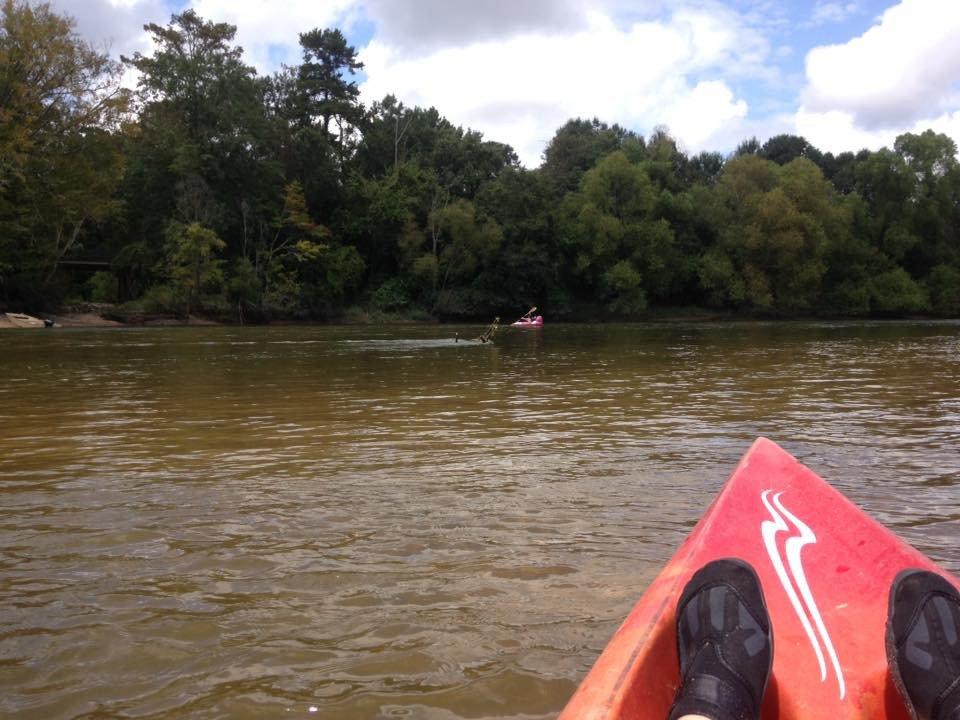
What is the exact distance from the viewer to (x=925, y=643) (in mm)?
2367

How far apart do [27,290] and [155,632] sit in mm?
43113

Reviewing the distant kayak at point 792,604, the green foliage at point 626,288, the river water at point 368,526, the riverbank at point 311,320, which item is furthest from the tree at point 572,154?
the distant kayak at point 792,604

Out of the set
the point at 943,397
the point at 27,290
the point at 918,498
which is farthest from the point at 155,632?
the point at 27,290

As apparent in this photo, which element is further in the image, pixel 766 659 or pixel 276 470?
pixel 276 470

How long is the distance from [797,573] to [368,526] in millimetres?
2505

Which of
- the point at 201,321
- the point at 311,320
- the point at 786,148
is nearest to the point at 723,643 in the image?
the point at 201,321

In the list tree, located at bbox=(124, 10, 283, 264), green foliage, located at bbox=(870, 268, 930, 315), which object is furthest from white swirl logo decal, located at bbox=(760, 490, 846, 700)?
green foliage, located at bbox=(870, 268, 930, 315)

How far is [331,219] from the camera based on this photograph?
54531 mm

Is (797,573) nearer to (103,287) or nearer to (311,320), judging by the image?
(311,320)

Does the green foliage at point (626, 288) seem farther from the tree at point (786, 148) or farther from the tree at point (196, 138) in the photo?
the tree at point (786, 148)

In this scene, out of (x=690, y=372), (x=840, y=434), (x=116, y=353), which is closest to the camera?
(x=840, y=434)

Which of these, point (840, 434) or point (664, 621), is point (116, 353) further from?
point (664, 621)

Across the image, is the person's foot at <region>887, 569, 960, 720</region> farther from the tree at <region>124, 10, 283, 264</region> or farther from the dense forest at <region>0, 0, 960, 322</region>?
the tree at <region>124, 10, 283, 264</region>

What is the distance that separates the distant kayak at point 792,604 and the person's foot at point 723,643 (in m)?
0.06
